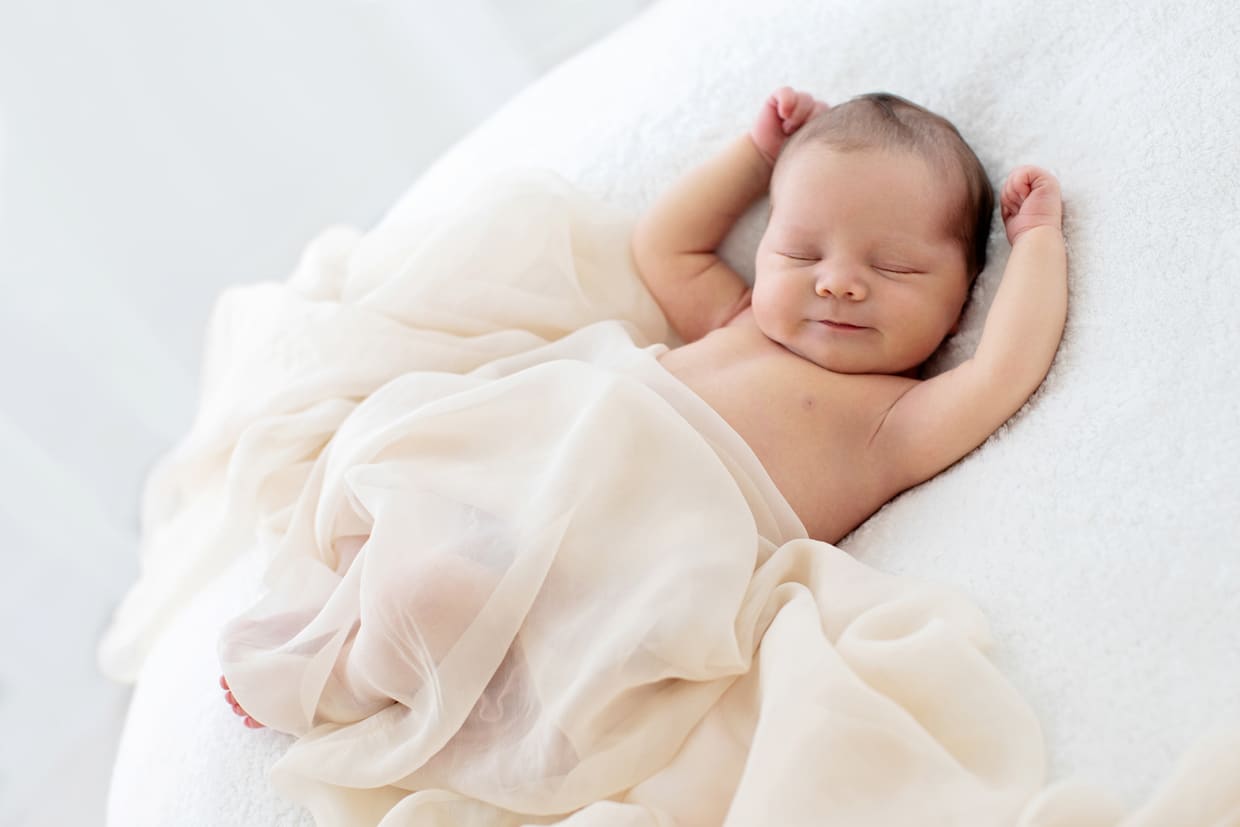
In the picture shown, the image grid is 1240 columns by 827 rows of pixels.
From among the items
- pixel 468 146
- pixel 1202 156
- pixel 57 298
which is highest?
pixel 57 298

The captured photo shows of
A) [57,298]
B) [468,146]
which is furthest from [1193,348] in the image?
[57,298]

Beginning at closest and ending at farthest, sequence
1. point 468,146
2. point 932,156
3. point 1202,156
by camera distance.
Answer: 1. point 1202,156
2. point 932,156
3. point 468,146

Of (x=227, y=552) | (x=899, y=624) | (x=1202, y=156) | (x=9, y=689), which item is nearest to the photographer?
(x=899, y=624)

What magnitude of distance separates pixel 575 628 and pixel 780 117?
627 millimetres

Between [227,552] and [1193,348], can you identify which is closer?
[1193,348]

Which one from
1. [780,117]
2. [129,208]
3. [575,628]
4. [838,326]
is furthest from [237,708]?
[129,208]

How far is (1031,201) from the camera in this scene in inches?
41.3

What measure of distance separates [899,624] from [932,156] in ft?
1.61

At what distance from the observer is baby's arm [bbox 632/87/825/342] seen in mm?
1230

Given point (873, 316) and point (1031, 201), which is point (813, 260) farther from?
point (1031, 201)

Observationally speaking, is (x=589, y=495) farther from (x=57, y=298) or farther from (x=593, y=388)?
(x=57, y=298)

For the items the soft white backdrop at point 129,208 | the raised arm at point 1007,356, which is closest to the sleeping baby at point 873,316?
the raised arm at point 1007,356

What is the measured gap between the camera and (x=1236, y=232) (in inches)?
37.0

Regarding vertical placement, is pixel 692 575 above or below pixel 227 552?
below
